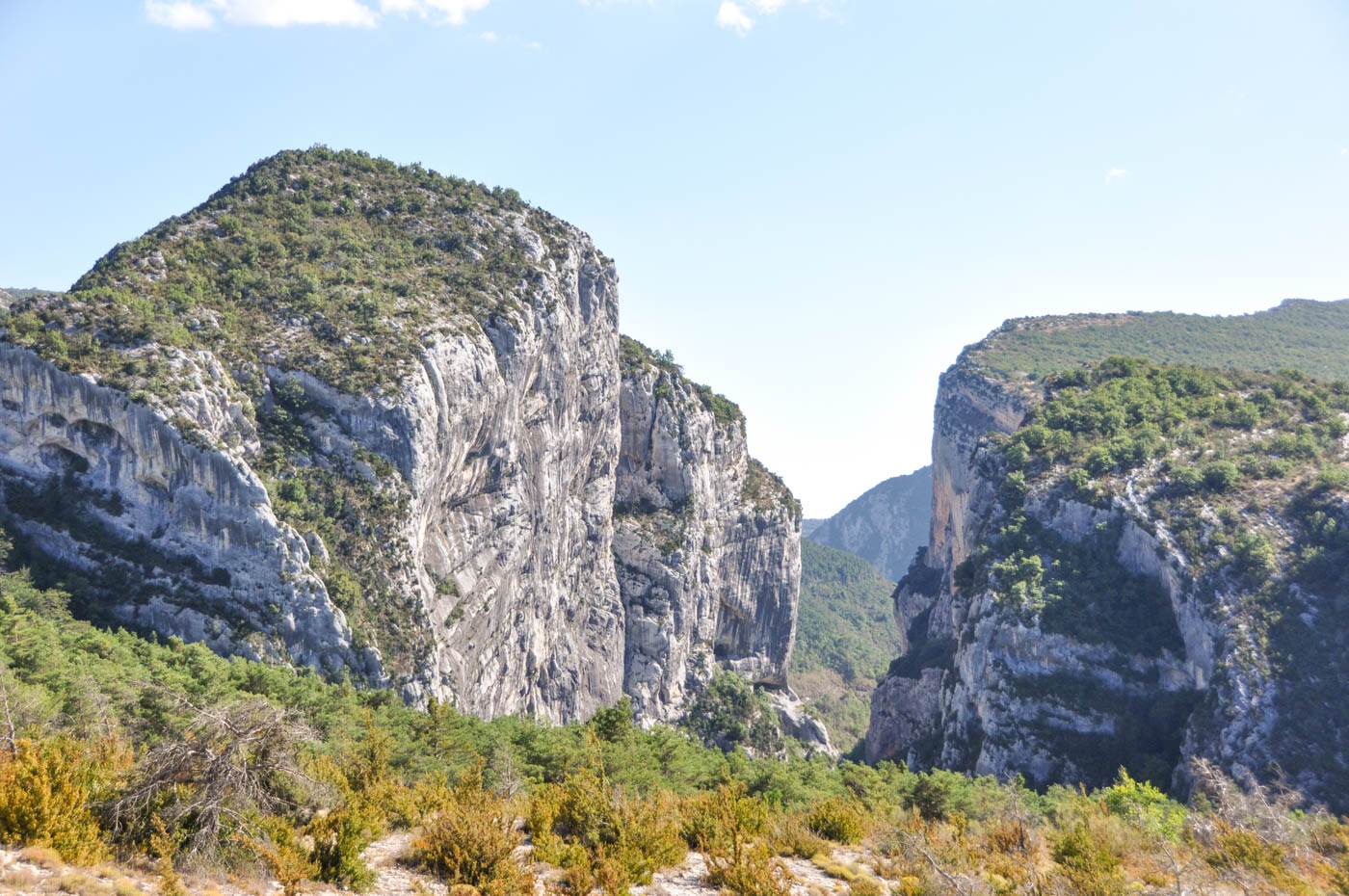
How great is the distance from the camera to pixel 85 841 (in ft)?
35.3

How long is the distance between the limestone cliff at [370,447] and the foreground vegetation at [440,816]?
29.2 feet

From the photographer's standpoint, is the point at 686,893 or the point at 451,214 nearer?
the point at 686,893

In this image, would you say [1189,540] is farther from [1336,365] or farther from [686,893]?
[1336,365]

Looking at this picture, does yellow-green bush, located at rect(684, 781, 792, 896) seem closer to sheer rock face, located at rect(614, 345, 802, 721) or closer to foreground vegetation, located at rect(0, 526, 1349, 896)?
foreground vegetation, located at rect(0, 526, 1349, 896)

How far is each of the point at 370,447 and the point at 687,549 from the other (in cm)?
4271

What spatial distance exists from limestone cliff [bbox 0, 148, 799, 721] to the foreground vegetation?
8.91m

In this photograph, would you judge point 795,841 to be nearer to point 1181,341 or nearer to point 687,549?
point 687,549

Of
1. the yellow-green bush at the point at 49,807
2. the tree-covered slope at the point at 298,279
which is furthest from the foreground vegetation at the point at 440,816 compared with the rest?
the tree-covered slope at the point at 298,279

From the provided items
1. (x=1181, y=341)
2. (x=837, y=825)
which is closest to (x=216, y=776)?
(x=837, y=825)

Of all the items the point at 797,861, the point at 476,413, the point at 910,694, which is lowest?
the point at 910,694

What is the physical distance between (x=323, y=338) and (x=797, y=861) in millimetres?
39987

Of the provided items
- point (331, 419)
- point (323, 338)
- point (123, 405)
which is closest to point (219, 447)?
point (123, 405)

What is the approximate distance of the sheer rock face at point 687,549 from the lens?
77.6 meters

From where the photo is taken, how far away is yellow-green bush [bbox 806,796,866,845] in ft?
60.2
